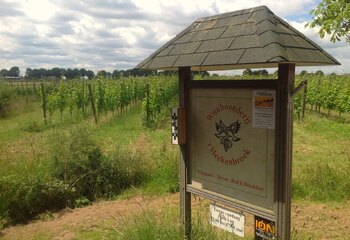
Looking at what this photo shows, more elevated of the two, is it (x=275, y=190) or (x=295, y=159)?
(x=275, y=190)

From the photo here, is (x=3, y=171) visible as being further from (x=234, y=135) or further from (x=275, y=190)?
(x=275, y=190)

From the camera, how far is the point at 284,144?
2.73m

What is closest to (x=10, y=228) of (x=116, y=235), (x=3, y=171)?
(x=3, y=171)

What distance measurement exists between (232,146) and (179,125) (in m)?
0.66

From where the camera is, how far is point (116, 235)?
12.8ft

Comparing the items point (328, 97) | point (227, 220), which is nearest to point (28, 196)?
point (227, 220)

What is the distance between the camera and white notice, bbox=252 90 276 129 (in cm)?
278

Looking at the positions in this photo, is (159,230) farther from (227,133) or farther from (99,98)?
(99,98)

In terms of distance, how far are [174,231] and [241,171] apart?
1.03m

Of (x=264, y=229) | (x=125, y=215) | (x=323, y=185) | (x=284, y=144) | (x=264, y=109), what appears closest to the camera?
(x=284, y=144)

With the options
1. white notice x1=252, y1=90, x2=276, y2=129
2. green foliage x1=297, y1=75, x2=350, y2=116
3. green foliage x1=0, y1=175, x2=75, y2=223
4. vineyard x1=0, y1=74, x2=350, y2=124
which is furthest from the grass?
green foliage x1=0, y1=175, x2=75, y2=223

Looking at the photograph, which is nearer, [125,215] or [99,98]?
Result: [125,215]

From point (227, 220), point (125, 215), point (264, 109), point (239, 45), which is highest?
point (239, 45)

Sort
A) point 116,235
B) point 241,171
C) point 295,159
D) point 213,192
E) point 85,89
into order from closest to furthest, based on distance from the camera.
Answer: point 241,171 < point 213,192 < point 116,235 < point 295,159 < point 85,89
